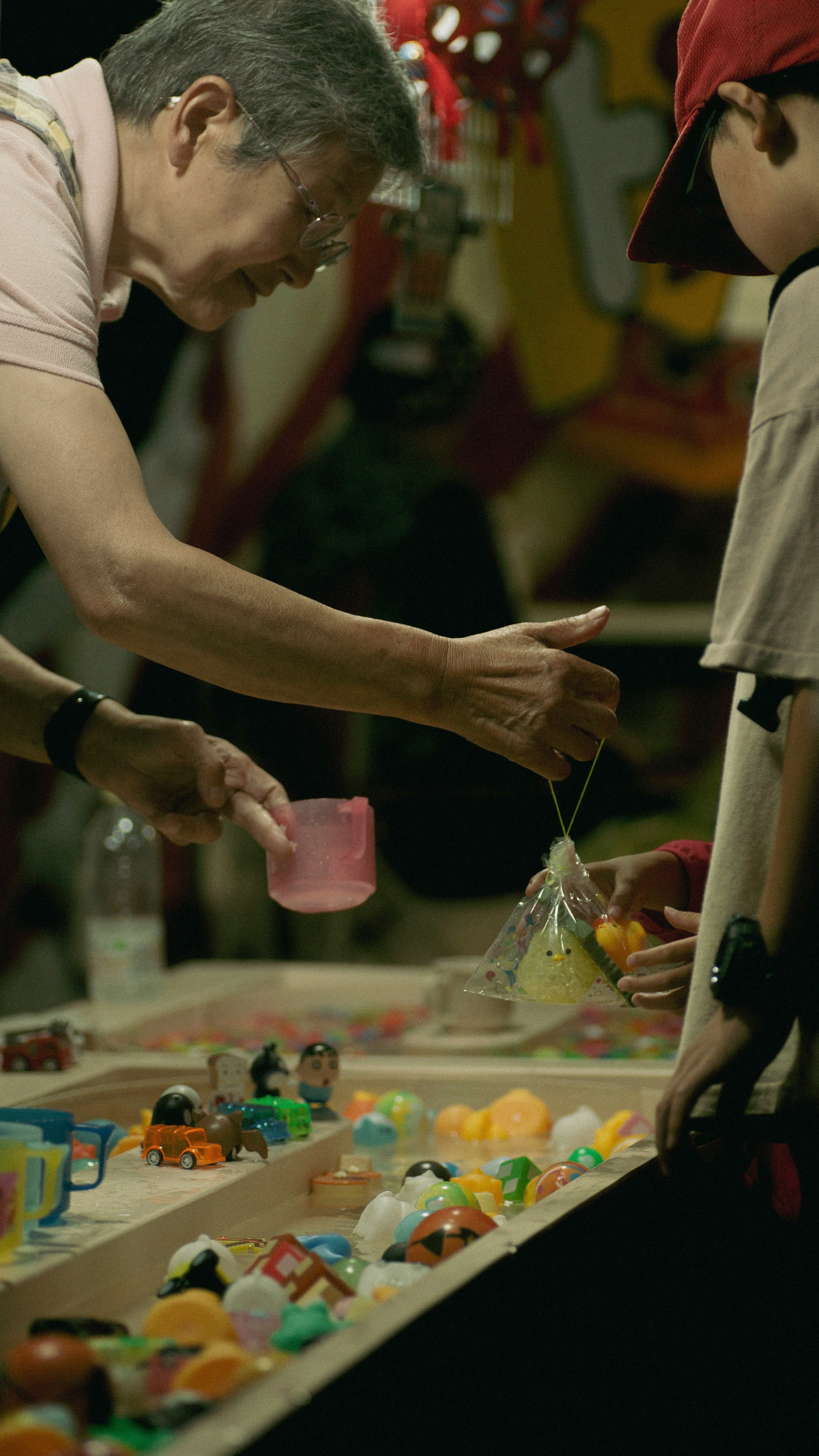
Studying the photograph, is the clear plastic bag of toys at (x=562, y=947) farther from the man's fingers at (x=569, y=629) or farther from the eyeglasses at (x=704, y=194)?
the eyeglasses at (x=704, y=194)

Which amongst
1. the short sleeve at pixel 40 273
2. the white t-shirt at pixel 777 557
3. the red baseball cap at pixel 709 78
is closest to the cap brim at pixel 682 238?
the red baseball cap at pixel 709 78

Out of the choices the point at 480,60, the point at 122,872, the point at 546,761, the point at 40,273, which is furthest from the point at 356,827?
the point at 122,872

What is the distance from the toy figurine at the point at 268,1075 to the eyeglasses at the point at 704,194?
1.05m

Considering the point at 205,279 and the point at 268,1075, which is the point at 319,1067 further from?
the point at 205,279

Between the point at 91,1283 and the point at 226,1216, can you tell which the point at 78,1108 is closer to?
the point at 226,1216

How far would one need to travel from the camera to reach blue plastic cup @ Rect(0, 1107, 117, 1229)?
3.30 ft

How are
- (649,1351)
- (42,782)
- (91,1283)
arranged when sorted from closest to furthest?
(91,1283) → (649,1351) → (42,782)

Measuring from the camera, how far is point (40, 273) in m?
1.20

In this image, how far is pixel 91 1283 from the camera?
962 millimetres

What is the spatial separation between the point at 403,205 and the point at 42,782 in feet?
8.17

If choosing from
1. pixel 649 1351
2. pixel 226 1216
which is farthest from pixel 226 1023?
pixel 649 1351

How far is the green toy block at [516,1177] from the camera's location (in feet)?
4.38

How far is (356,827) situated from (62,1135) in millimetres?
507

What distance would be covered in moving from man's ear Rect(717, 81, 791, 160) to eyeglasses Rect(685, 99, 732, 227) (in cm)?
8
